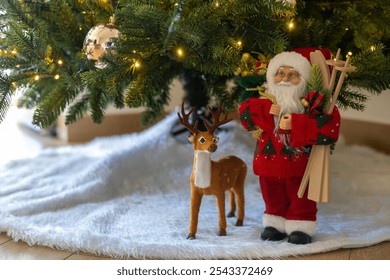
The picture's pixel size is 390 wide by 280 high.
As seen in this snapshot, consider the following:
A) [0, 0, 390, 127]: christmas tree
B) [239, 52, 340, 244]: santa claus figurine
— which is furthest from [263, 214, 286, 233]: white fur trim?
[0, 0, 390, 127]: christmas tree

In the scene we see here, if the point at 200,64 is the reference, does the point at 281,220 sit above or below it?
below

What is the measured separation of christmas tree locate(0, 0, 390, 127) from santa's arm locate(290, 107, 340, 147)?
0.13 metres

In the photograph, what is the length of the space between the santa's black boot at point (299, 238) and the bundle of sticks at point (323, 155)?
73mm

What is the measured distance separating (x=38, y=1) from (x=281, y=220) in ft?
2.17

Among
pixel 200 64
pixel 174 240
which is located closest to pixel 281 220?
pixel 174 240

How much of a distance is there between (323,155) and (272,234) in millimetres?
182

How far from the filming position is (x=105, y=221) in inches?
46.8

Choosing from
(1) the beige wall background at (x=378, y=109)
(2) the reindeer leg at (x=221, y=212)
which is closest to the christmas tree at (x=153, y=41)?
(2) the reindeer leg at (x=221, y=212)

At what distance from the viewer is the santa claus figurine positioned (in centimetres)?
103

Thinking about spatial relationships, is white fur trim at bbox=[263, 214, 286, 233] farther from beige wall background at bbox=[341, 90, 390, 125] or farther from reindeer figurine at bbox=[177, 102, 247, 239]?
beige wall background at bbox=[341, 90, 390, 125]

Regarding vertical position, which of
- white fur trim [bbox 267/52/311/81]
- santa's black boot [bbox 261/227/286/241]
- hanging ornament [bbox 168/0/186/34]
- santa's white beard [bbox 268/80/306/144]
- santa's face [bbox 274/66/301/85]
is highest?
hanging ornament [bbox 168/0/186/34]

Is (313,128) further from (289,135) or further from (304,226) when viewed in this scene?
(304,226)

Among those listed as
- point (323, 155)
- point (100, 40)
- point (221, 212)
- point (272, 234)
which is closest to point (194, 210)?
point (221, 212)
